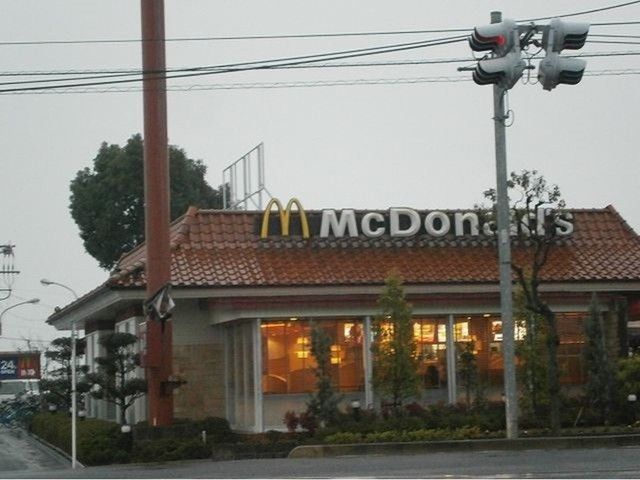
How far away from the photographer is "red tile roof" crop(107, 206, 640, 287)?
107 feet

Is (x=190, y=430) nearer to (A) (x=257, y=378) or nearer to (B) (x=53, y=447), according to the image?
(A) (x=257, y=378)

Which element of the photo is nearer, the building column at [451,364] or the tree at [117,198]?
the building column at [451,364]

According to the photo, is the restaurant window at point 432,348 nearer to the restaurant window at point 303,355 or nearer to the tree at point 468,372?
the tree at point 468,372

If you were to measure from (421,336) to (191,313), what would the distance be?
6356 millimetres

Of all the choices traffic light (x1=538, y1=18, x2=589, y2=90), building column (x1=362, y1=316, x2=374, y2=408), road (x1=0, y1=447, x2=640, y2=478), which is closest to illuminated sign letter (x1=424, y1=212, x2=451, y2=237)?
building column (x1=362, y1=316, x2=374, y2=408)

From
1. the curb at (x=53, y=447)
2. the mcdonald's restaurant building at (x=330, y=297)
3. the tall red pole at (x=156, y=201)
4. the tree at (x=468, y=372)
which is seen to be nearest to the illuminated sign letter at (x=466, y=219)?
the mcdonald's restaurant building at (x=330, y=297)

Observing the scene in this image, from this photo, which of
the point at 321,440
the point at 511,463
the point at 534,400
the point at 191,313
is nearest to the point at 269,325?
the point at 191,313

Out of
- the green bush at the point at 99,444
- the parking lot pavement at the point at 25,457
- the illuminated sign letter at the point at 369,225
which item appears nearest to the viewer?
the green bush at the point at 99,444

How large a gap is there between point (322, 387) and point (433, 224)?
777cm

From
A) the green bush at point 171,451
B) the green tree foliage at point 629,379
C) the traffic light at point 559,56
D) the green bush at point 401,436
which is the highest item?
the traffic light at point 559,56

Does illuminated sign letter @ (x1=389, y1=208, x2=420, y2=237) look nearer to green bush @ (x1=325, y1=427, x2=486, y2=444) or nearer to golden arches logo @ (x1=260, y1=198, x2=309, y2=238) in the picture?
golden arches logo @ (x1=260, y1=198, x2=309, y2=238)

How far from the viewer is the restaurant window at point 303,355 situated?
3231 cm

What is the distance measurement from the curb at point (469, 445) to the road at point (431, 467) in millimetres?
977

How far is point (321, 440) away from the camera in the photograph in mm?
28672
